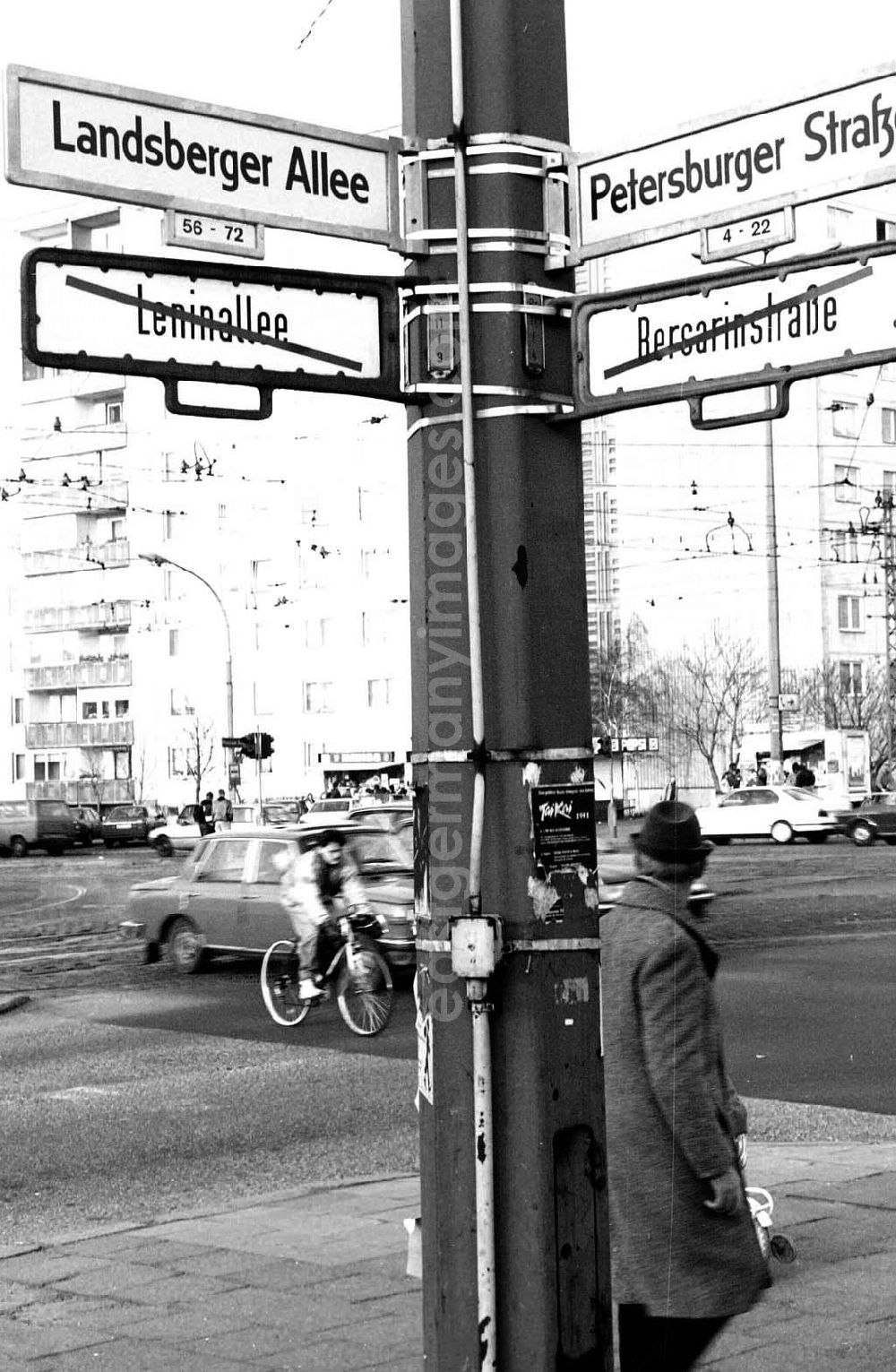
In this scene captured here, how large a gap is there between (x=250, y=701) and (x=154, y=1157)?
80.8 metres

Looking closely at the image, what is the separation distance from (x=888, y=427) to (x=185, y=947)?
66.1 m

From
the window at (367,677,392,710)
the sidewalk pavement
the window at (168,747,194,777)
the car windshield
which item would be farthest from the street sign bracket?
the window at (168,747,194,777)

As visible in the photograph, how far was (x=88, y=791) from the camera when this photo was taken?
91.9 meters

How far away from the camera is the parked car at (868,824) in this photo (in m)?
48.7

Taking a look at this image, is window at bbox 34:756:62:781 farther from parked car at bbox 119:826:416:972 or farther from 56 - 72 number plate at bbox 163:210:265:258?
56 - 72 number plate at bbox 163:210:265:258

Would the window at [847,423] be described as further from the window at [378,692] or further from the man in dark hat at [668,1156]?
the man in dark hat at [668,1156]

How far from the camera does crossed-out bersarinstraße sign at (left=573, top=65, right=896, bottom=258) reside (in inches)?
169

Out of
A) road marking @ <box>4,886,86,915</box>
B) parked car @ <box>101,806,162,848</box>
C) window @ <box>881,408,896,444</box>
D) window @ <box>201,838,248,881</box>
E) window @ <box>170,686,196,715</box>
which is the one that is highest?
window @ <box>881,408,896,444</box>

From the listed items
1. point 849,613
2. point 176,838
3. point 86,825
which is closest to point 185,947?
point 176,838

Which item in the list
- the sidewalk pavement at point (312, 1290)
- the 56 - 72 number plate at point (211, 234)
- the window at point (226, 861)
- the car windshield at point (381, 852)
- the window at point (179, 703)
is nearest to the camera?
the 56 - 72 number plate at point (211, 234)

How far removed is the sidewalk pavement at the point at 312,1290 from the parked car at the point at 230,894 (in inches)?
407

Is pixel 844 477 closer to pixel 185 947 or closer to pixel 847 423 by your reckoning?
pixel 847 423

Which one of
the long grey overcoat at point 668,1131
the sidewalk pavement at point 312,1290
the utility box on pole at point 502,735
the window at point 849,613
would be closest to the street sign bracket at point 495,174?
the utility box on pole at point 502,735

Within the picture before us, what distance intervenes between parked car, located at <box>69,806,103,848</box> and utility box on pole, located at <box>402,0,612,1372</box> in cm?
6423
